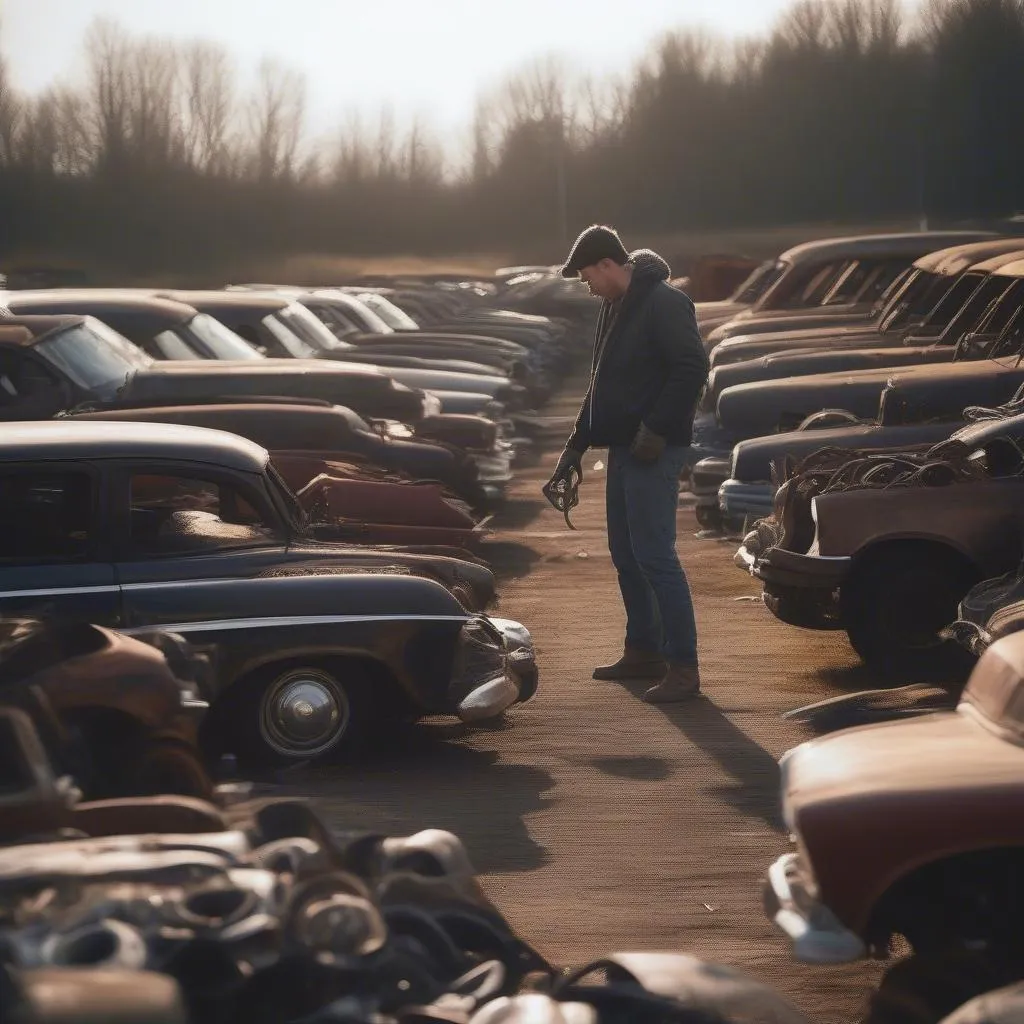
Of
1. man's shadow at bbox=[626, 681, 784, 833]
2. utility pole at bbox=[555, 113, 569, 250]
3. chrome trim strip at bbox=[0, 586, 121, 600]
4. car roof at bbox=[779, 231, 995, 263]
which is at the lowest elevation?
man's shadow at bbox=[626, 681, 784, 833]

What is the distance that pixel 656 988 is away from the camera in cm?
381

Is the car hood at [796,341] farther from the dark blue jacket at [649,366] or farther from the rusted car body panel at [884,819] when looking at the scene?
the rusted car body panel at [884,819]

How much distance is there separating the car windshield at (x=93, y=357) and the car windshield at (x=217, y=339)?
1.21 m

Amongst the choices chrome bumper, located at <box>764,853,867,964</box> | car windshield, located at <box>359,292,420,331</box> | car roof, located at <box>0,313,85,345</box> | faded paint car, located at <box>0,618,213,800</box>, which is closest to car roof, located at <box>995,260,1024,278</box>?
car roof, located at <box>0,313,85,345</box>

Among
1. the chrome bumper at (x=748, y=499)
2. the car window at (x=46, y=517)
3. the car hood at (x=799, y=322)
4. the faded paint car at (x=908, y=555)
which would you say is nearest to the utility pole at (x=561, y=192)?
the car hood at (x=799, y=322)

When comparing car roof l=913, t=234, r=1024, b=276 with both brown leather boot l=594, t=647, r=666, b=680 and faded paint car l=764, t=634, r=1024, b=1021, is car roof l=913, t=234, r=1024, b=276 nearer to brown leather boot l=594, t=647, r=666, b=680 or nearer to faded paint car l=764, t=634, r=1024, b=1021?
brown leather boot l=594, t=647, r=666, b=680

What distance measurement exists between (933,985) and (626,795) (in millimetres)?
2832

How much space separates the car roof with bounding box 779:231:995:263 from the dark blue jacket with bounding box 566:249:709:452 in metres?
10.4

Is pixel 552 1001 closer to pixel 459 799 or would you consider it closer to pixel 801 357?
pixel 459 799

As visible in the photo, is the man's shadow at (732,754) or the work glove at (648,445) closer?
the man's shadow at (732,754)

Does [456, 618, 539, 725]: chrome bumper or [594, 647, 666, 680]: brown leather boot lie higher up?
[456, 618, 539, 725]: chrome bumper

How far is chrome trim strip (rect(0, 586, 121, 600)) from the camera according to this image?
691cm

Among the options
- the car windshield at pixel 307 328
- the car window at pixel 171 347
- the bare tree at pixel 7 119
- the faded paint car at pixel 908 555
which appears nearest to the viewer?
the faded paint car at pixel 908 555

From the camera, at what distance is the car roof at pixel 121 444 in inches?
278
